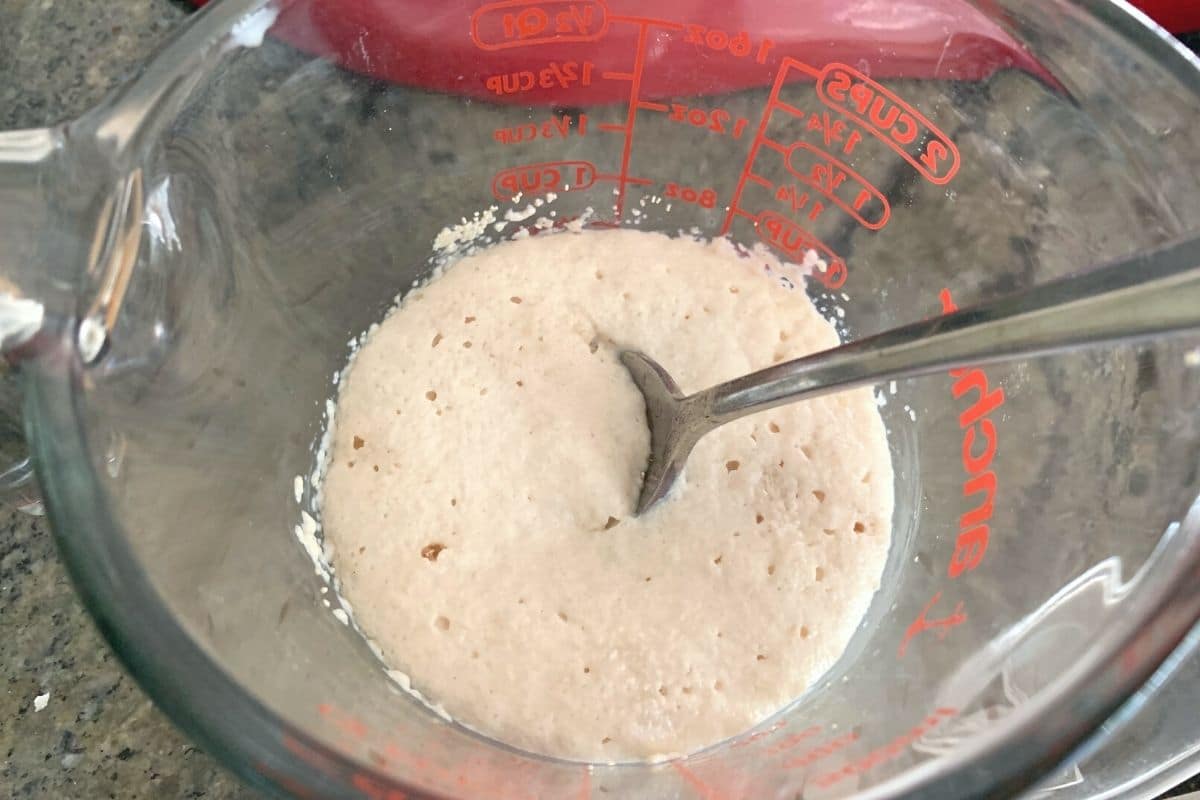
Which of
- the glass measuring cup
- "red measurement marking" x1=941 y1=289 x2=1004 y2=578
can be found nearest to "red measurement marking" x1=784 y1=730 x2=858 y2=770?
the glass measuring cup

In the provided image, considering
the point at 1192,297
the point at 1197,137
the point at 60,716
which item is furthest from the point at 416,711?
the point at 1197,137

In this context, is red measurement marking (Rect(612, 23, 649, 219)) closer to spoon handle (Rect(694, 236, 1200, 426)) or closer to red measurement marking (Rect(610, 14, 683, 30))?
red measurement marking (Rect(610, 14, 683, 30))

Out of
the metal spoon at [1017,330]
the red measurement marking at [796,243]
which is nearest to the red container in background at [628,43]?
the red measurement marking at [796,243]

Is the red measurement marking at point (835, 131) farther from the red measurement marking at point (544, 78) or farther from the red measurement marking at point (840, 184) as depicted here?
the red measurement marking at point (544, 78)

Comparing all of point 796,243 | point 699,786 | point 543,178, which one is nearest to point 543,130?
point 543,178

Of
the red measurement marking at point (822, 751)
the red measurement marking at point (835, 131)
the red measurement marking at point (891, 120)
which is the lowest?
the red measurement marking at point (822, 751)

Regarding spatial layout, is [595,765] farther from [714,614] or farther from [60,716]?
[60,716]

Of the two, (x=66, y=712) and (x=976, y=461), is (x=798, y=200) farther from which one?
(x=66, y=712)
